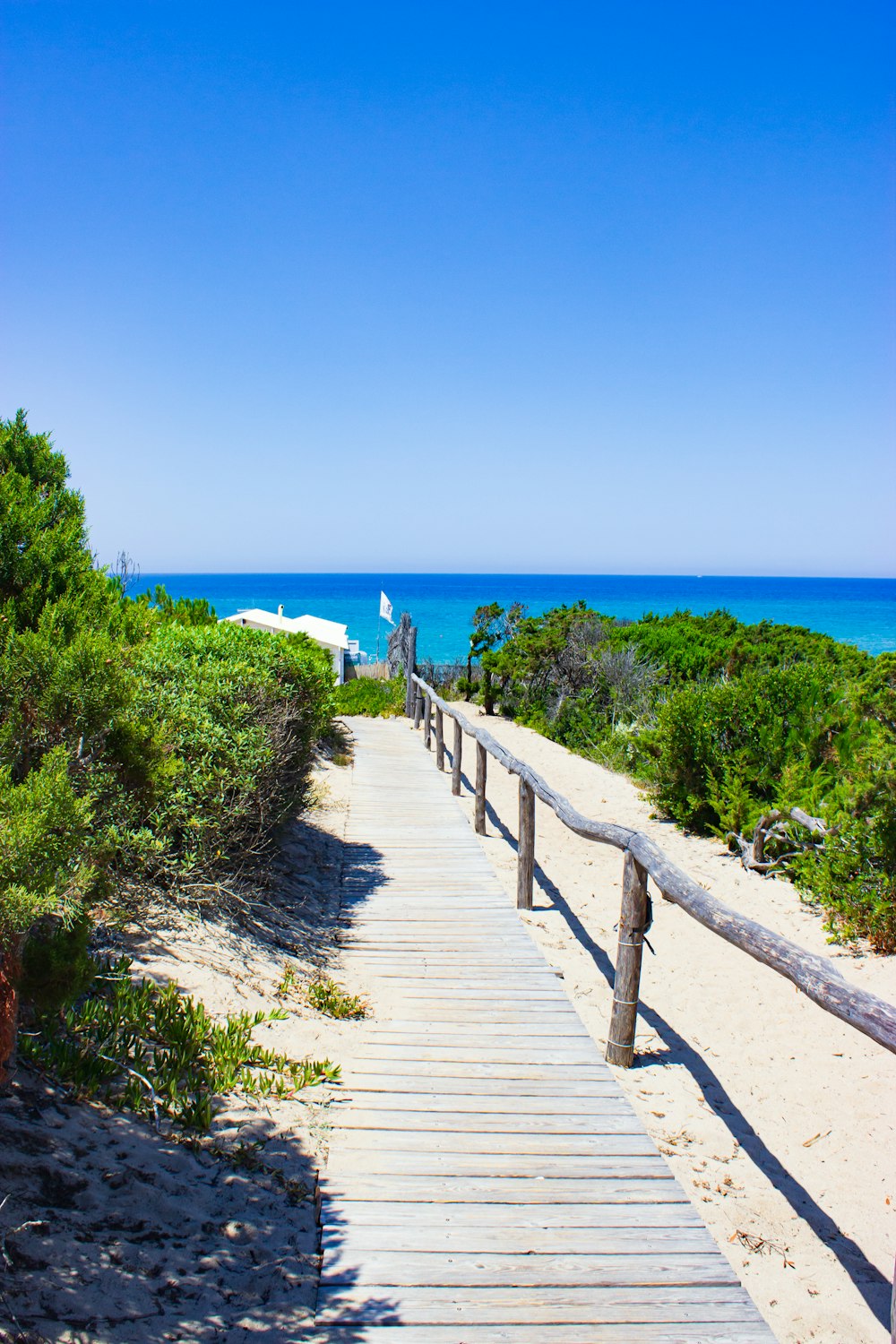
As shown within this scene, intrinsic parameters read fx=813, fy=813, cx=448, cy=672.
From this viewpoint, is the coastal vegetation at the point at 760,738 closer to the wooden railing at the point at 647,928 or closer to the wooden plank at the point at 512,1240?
the wooden railing at the point at 647,928

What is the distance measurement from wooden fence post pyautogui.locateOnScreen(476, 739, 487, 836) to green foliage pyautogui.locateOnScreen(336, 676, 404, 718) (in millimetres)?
8932

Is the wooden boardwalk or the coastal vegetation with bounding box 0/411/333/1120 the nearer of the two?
the coastal vegetation with bounding box 0/411/333/1120

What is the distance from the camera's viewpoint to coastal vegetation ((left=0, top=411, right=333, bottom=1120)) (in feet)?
7.59

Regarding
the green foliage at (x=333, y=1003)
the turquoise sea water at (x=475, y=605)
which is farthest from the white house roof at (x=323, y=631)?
the turquoise sea water at (x=475, y=605)

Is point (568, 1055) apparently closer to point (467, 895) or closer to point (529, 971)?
point (529, 971)

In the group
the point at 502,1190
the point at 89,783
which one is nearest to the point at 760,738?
the point at 502,1190

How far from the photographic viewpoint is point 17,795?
7.36 ft

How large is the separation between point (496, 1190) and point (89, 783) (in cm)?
223

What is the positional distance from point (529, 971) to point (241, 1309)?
10.5ft

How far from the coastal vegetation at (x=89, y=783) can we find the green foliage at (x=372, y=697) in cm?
1218

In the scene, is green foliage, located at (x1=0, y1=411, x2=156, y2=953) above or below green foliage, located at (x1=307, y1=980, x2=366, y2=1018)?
above

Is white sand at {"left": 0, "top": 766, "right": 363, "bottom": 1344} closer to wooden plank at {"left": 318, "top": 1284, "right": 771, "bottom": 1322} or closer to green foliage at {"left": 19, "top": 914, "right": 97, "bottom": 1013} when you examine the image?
wooden plank at {"left": 318, "top": 1284, "right": 771, "bottom": 1322}

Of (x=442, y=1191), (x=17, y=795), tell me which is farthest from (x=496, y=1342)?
(x=17, y=795)

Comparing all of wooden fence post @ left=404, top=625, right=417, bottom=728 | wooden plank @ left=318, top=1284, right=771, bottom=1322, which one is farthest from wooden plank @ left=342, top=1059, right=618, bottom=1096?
wooden fence post @ left=404, top=625, right=417, bottom=728
